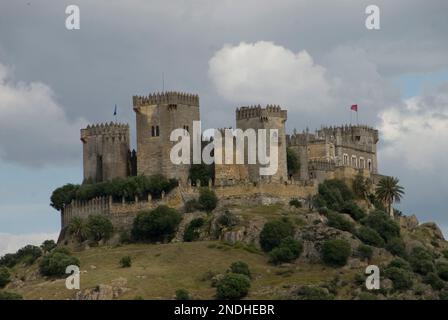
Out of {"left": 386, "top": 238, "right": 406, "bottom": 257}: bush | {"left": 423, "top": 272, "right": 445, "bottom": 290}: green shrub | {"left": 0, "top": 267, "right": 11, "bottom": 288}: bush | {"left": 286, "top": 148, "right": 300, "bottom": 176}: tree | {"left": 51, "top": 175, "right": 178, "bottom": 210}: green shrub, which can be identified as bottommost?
{"left": 423, "top": 272, "right": 445, "bottom": 290}: green shrub

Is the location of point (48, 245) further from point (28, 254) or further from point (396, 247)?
point (396, 247)

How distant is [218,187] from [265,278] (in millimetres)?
18720

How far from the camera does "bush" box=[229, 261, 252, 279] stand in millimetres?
172875

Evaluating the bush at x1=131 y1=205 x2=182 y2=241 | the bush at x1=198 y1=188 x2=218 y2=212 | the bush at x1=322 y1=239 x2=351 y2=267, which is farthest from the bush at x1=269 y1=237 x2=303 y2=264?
the bush at x1=131 y1=205 x2=182 y2=241

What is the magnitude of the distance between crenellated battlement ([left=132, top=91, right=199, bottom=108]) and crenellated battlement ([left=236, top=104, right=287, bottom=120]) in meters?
4.70

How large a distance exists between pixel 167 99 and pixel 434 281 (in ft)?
116

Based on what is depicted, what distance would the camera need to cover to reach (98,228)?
188625 millimetres

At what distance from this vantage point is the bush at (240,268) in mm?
172875

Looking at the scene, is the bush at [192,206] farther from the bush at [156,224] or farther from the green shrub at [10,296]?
the green shrub at [10,296]

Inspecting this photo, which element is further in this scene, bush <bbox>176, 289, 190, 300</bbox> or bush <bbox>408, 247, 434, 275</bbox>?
bush <bbox>408, 247, 434, 275</bbox>

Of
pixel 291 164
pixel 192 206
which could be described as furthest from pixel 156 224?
pixel 291 164

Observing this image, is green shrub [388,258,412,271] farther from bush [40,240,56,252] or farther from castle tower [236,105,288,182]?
bush [40,240,56,252]

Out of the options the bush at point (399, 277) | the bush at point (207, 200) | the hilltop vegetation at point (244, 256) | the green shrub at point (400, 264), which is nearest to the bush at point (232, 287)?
the hilltop vegetation at point (244, 256)

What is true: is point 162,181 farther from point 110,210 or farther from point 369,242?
point 369,242
